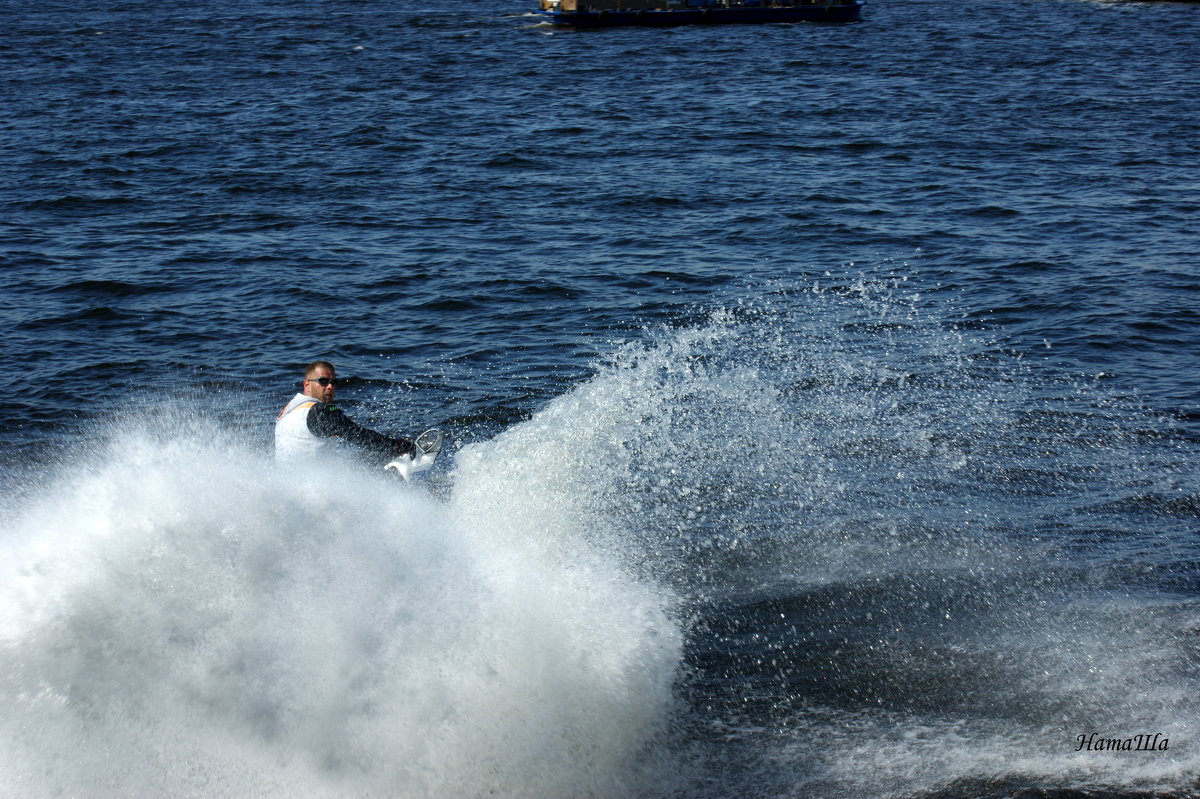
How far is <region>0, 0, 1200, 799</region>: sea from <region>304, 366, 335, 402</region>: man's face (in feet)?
1.95

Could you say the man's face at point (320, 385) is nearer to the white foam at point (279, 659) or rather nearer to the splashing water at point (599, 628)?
the splashing water at point (599, 628)

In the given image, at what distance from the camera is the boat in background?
52906 millimetres

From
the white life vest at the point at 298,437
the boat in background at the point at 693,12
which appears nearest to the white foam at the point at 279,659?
the white life vest at the point at 298,437

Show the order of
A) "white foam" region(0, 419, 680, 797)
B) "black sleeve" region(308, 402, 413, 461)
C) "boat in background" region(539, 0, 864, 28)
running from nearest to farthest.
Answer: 1. "white foam" region(0, 419, 680, 797)
2. "black sleeve" region(308, 402, 413, 461)
3. "boat in background" region(539, 0, 864, 28)

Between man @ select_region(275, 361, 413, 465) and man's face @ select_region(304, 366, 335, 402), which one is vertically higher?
man's face @ select_region(304, 366, 335, 402)

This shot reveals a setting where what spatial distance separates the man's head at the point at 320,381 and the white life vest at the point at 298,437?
52 millimetres

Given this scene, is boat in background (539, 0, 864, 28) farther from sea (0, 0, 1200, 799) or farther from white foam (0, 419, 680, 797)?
white foam (0, 419, 680, 797)

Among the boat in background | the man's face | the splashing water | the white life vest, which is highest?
the boat in background

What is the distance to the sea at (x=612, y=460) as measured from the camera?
7184mm

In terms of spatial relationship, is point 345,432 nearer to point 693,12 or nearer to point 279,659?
point 279,659

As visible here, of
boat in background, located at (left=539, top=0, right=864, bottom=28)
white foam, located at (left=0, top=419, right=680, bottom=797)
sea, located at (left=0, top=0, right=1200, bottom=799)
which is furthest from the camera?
boat in background, located at (left=539, top=0, right=864, bottom=28)

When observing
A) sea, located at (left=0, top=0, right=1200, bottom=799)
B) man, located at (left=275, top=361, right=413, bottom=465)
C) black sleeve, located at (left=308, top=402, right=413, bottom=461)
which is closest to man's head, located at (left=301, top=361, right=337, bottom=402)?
man, located at (left=275, top=361, right=413, bottom=465)

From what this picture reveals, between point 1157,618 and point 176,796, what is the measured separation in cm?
725

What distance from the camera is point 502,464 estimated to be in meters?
11.4
